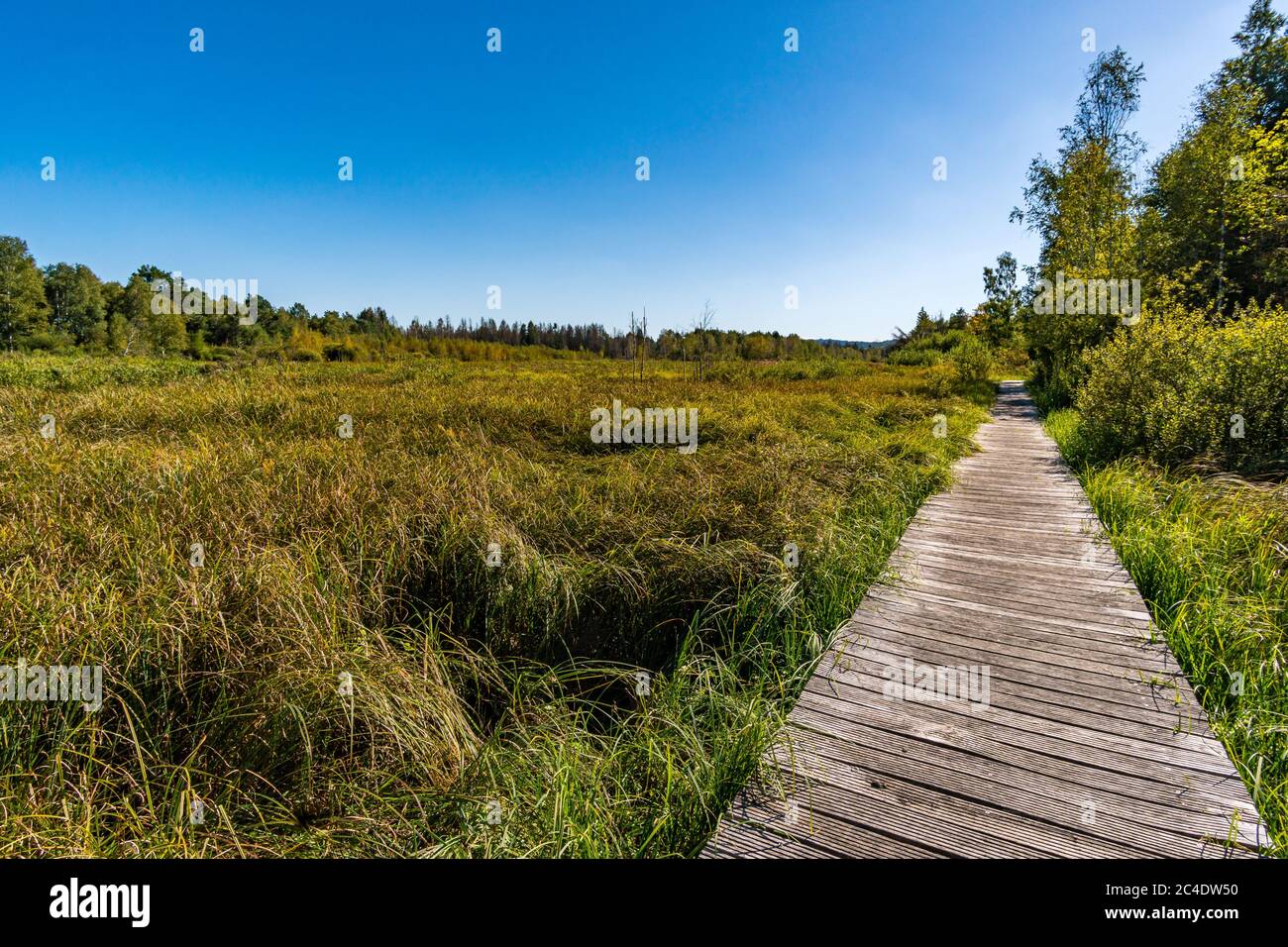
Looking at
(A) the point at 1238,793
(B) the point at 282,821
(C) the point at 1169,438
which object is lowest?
(B) the point at 282,821

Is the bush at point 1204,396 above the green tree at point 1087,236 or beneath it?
beneath

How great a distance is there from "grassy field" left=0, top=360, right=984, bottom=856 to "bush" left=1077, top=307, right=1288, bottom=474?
246cm

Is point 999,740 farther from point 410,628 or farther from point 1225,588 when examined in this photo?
point 410,628

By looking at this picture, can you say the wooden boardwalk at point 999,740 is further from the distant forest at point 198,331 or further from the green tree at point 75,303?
the green tree at point 75,303

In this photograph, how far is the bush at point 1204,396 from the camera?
5926mm

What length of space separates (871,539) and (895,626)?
4.37 ft

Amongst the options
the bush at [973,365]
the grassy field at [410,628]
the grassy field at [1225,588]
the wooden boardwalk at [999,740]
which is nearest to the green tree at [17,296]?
the grassy field at [410,628]

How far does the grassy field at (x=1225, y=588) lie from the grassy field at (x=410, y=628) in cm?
169

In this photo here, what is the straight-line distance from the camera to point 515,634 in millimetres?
4062

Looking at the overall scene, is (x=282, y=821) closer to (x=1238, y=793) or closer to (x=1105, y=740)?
(x=1105, y=740)

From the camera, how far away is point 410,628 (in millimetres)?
3504

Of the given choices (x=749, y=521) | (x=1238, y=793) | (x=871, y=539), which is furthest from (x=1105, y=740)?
(x=749, y=521)

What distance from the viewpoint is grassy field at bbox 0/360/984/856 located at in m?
2.19

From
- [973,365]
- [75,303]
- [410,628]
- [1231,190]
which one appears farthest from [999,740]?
[75,303]
